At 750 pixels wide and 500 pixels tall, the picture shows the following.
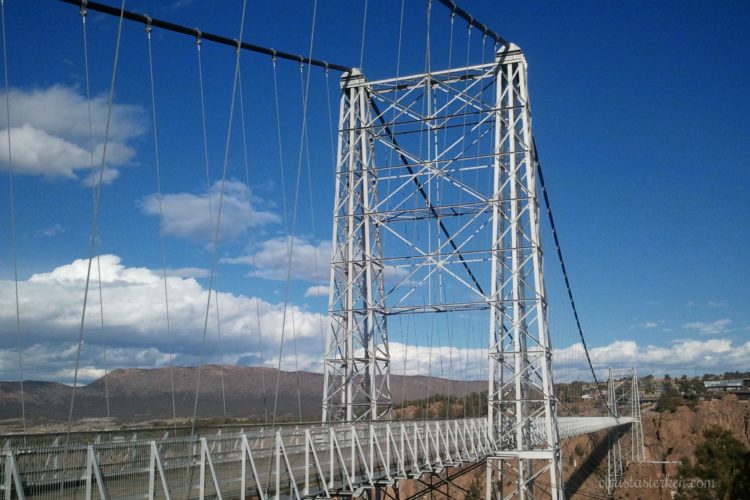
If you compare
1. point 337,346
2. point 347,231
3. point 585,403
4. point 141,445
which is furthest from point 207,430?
point 585,403

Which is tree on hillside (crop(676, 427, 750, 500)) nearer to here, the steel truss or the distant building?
the steel truss

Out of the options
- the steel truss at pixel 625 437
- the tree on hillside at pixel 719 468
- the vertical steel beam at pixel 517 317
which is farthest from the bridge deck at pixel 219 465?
the steel truss at pixel 625 437

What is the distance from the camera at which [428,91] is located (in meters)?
19.9

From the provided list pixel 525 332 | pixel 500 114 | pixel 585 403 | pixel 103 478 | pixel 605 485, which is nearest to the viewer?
pixel 103 478

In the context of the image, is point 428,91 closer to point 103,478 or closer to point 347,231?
point 347,231

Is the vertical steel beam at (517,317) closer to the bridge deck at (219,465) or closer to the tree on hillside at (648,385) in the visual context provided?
the bridge deck at (219,465)

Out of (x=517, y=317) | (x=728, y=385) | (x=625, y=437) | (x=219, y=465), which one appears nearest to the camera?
(x=219, y=465)

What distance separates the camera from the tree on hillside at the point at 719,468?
23781mm

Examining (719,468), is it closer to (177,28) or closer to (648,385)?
(177,28)

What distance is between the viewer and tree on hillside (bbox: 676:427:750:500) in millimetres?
23781

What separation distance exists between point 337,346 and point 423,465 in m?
4.77

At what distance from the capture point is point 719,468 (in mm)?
25219

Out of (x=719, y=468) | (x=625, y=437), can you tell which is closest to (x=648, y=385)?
(x=625, y=437)

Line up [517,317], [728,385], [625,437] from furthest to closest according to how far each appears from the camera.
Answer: [728,385] → [625,437] → [517,317]
